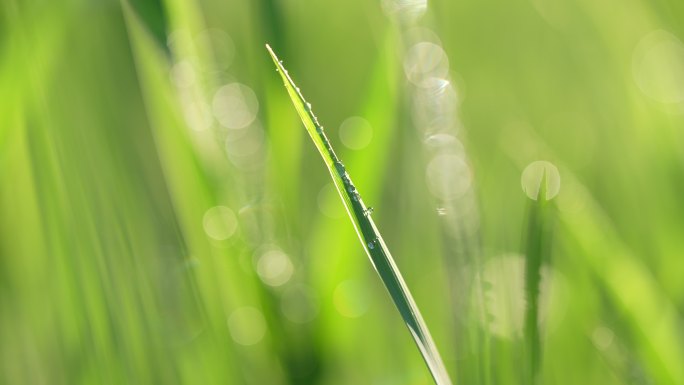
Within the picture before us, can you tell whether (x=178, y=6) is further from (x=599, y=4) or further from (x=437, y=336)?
(x=599, y=4)

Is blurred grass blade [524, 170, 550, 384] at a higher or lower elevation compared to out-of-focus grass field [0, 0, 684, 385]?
lower

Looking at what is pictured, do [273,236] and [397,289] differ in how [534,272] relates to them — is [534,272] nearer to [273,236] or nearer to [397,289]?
[397,289]

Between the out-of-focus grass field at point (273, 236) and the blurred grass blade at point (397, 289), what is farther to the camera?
the out-of-focus grass field at point (273, 236)

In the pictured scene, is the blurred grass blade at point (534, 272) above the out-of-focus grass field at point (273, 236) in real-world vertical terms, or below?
below

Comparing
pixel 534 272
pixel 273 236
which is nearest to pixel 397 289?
pixel 534 272

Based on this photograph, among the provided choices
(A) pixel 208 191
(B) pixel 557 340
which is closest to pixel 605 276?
(B) pixel 557 340

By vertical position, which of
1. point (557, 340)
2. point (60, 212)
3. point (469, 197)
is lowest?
point (557, 340)

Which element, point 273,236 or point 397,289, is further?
point 273,236

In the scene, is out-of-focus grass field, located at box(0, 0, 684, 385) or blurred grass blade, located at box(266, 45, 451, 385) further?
out-of-focus grass field, located at box(0, 0, 684, 385)
